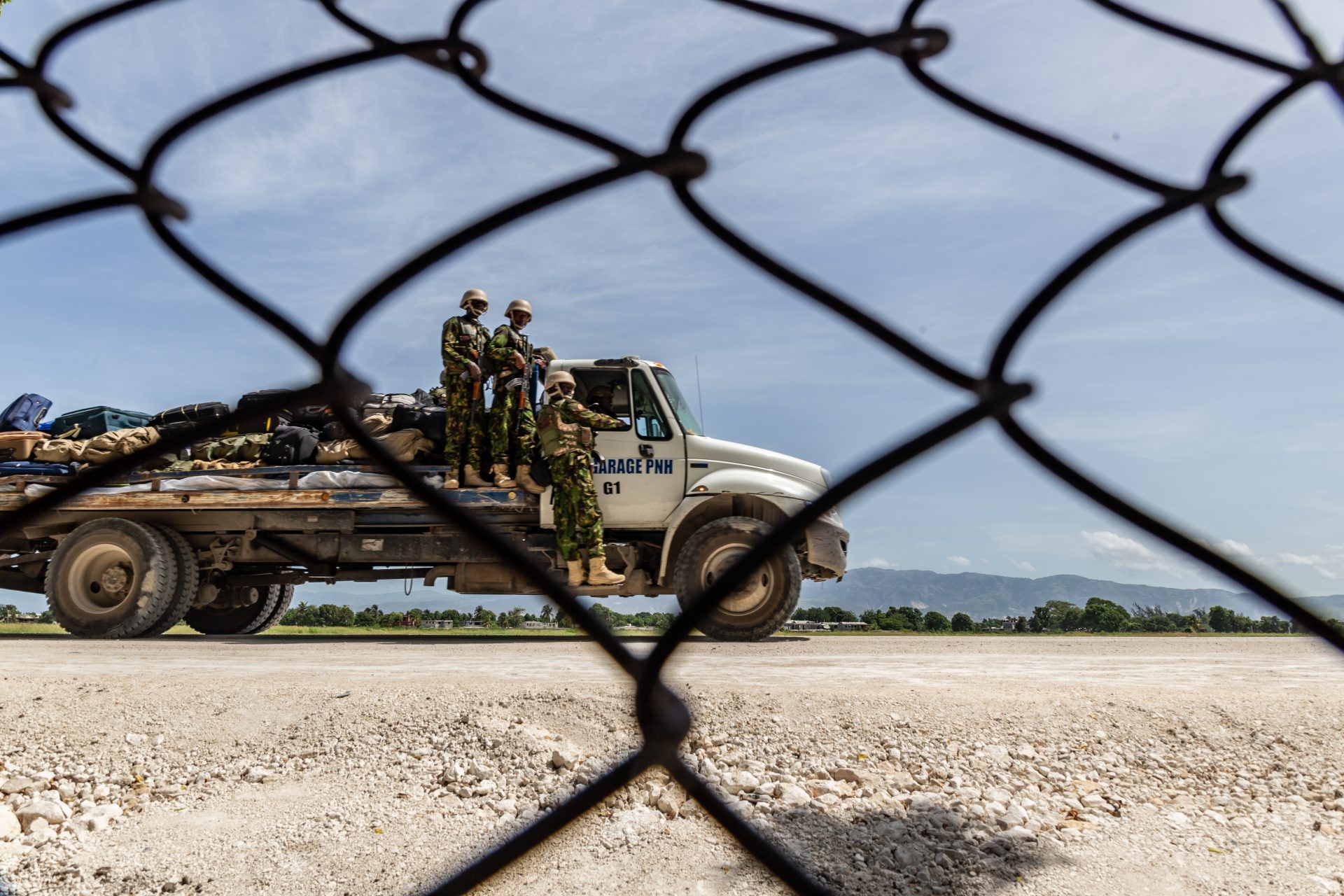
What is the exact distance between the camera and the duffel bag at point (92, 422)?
8.91 m

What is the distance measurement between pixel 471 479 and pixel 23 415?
17.3ft

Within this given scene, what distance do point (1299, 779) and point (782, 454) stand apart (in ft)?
16.5

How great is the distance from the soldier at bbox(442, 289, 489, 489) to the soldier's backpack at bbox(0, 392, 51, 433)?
468 cm

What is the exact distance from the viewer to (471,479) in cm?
751

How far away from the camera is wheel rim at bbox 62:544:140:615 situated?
789 cm

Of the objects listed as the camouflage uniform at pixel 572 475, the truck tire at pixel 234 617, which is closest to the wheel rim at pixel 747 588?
the camouflage uniform at pixel 572 475

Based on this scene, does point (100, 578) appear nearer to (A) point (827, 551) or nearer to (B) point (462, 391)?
(B) point (462, 391)

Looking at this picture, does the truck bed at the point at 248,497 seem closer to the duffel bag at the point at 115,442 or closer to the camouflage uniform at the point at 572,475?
the duffel bag at the point at 115,442

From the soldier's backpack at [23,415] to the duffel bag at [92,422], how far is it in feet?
0.74

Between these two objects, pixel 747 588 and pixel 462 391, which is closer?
pixel 747 588

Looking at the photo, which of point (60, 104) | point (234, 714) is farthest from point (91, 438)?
point (60, 104)

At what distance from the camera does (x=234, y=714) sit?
3645 millimetres

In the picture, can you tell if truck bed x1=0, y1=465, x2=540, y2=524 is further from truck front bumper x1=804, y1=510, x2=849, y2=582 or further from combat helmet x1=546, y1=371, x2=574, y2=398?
truck front bumper x1=804, y1=510, x2=849, y2=582

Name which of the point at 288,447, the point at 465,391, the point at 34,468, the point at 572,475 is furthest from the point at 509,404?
the point at 34,468
